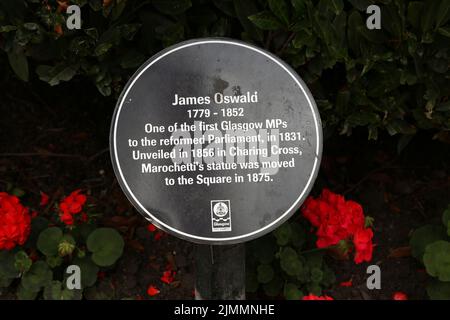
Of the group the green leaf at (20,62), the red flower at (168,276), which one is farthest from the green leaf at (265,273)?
the green leaf at (20,62)

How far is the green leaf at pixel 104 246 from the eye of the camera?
2266 mm

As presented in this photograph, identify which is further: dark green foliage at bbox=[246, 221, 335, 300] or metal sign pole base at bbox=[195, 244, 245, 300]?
dark green foliage at bbox=[246, 221, 335, 300]

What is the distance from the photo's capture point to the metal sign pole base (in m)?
1.99

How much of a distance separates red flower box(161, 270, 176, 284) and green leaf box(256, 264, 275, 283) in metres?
0.40

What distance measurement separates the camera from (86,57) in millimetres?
2102

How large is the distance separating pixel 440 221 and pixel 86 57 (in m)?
1.51

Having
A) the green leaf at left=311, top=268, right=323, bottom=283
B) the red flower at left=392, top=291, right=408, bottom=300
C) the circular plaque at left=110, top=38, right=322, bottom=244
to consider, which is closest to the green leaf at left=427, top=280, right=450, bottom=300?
the red flower at left=392, top=291, right=408, bottom=300

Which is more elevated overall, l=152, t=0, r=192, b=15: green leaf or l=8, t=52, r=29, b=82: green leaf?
l=152, t=0, r=192, b=15: green leaf

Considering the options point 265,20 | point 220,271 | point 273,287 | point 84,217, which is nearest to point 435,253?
point 273,287

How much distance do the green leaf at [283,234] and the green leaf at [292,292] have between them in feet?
0.53

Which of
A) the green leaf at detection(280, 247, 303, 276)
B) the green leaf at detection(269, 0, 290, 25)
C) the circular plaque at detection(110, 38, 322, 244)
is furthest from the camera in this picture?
the green leaf at detection(280, 247, 303, 276)

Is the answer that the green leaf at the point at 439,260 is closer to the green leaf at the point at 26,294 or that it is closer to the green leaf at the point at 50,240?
the green leaf at the point at 50,240

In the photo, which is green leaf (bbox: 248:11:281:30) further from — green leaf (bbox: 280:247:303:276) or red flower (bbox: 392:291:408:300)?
red flower (bbox: 392:291:408:300)
